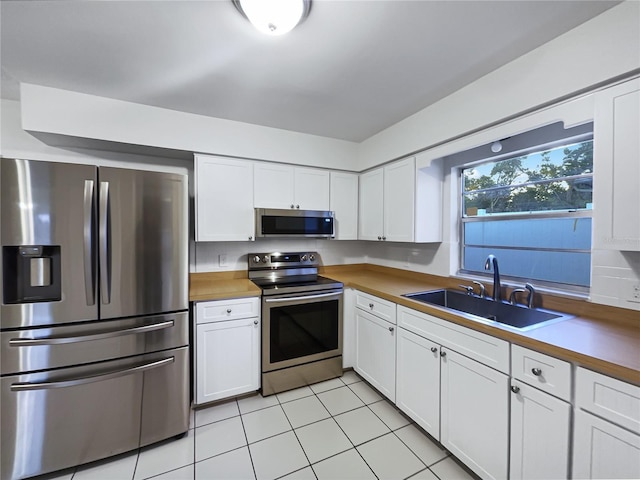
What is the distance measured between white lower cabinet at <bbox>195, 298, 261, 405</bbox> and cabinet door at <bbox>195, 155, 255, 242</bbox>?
66cm

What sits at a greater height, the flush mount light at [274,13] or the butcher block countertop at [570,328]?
the flush mount light at [274,13]

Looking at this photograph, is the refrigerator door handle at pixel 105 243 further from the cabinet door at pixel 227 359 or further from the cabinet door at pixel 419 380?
the cabinet door at pixel 419 380

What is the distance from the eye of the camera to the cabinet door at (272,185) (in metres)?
2.59

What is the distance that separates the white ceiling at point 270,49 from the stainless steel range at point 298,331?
1.56m

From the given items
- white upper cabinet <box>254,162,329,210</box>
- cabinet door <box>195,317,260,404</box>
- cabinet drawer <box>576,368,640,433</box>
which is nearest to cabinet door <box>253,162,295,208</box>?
white upper cabinet <box>254,162,329,210</box>

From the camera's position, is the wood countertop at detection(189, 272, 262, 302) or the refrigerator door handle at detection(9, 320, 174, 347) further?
the wood countertop at detection(189, 272, 262, 302)

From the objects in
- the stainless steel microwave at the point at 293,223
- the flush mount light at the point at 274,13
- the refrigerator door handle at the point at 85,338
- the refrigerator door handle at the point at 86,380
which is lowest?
the refrigerator door handle at the point at 86,380

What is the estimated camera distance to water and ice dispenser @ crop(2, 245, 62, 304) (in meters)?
1.46

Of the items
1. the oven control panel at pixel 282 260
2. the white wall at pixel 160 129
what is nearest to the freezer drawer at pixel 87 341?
the oven control panel at pixel 282 260

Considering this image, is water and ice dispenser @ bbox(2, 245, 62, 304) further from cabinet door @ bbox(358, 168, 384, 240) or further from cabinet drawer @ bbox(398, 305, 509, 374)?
cabinet door @ bbox(358, 168, 384, 240)

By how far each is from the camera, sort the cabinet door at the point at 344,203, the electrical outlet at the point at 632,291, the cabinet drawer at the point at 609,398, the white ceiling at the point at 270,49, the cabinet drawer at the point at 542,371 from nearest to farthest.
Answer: the cabinet drawer at the point at 609,398, the cabinet drawer at the point at 542,371, the white ceiling at the point at 270,49, the electrical outlet at the point at 632,291, the cabinet door at the point at 344,203

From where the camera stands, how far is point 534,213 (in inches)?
75.5

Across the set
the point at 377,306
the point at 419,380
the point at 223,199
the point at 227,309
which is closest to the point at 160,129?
the point at 223,199

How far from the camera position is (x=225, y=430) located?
190cm
